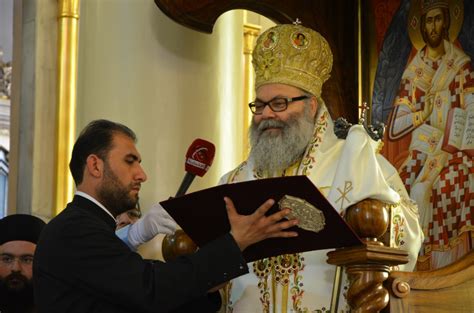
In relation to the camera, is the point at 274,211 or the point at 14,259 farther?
the point at 14,259

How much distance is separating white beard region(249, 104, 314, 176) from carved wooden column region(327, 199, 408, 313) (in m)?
0.91

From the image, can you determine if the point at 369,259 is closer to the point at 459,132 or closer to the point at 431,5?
the point at 459,132

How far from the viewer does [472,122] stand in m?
4.79

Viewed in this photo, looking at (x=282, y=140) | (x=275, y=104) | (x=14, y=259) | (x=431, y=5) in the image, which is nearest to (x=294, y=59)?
(x=275, y=104)

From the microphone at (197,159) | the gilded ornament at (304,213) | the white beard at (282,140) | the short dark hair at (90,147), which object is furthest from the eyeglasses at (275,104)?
the gilded ornament at (304,213)

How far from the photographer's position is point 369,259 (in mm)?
3602

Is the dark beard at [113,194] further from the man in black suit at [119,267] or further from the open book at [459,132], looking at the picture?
the open book at [459,132]

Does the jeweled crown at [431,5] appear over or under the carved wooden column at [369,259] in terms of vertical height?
over

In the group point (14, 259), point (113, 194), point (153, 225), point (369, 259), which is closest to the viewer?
point (369, 259)

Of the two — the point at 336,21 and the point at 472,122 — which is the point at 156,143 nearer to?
the point at 336,21

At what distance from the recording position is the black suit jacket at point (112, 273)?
379cm

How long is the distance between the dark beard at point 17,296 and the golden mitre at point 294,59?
1824mm

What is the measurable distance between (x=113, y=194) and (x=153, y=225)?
0.92m

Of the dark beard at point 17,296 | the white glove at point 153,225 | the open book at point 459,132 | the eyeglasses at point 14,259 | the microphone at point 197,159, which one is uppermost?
the open book at point 459,132
